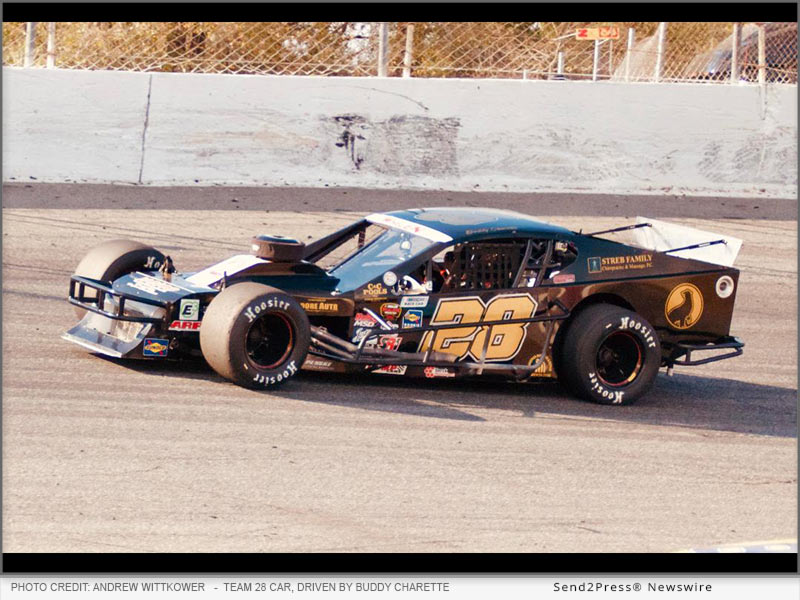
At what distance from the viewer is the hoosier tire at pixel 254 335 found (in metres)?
7.62

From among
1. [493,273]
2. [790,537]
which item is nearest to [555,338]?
[493,273]

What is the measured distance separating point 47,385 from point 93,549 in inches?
105

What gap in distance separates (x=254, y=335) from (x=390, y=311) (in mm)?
931

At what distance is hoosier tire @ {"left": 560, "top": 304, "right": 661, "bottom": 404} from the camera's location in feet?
27.9

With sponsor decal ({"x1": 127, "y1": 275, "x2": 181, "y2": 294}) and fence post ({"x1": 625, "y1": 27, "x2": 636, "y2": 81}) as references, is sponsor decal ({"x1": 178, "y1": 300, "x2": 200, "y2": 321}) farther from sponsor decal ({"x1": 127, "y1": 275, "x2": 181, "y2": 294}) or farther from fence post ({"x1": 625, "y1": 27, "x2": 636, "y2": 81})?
fence post ({"x1": 625, "y1": 27, "x2": 636, "y2": 81})

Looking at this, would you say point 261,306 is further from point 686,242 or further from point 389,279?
point 686,242

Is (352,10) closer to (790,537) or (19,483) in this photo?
(19,483)

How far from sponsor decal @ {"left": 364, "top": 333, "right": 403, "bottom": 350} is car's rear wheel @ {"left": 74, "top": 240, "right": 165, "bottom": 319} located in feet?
5.88

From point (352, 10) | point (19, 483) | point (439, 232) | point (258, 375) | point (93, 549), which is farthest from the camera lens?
point (439, 232)

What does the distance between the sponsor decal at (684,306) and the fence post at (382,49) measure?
6108 millimetres

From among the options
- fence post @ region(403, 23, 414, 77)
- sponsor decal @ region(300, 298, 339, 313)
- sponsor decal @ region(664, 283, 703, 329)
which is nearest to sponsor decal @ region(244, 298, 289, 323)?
sponsor decal @ region(300, 298, 339, 313)

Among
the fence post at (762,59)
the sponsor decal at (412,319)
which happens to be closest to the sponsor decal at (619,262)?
the sponsor decal at (412,319)

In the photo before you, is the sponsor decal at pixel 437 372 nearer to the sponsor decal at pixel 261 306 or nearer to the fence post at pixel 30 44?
the sponsor decal at pixel 261 306

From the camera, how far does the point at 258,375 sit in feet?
25.6
